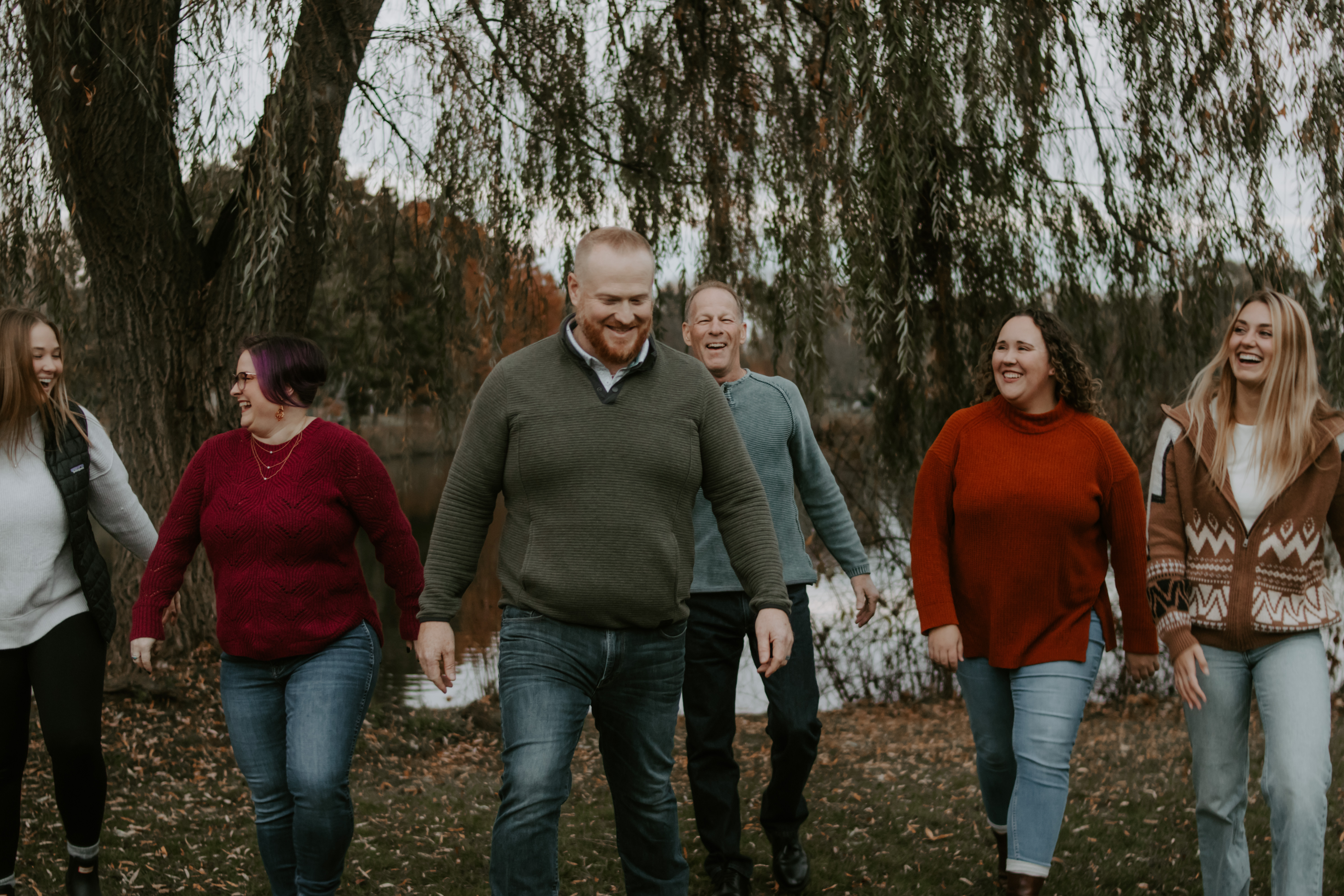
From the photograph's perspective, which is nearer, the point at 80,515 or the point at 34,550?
the point at 34,550

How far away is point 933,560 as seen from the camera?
3.51 m

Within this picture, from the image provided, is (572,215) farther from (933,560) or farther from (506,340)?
(933,560)

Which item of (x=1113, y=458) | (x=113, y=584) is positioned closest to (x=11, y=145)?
(x=113, y=584)

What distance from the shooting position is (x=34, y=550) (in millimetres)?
3305

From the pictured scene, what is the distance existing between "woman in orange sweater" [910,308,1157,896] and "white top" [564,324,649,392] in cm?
117

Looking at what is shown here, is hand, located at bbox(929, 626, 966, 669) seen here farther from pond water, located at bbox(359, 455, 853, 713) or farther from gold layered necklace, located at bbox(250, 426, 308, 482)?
pond water, located at bbox(359, 455, 853, 713)

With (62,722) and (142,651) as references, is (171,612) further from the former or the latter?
(62,722)

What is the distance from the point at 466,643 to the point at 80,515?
7.62 metres

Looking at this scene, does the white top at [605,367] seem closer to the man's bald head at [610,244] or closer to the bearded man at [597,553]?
the bearded man at [597,553]

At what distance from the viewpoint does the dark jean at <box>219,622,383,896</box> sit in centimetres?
305

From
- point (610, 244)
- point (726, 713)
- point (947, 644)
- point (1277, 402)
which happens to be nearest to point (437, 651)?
point (610, 244)

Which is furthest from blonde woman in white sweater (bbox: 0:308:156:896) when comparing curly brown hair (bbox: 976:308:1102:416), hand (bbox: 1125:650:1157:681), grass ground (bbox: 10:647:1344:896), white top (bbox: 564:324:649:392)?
hand (bbox: 1125:650:1157:681)

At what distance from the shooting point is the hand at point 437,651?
272cm

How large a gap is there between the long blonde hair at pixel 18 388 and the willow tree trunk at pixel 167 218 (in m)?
1.27
